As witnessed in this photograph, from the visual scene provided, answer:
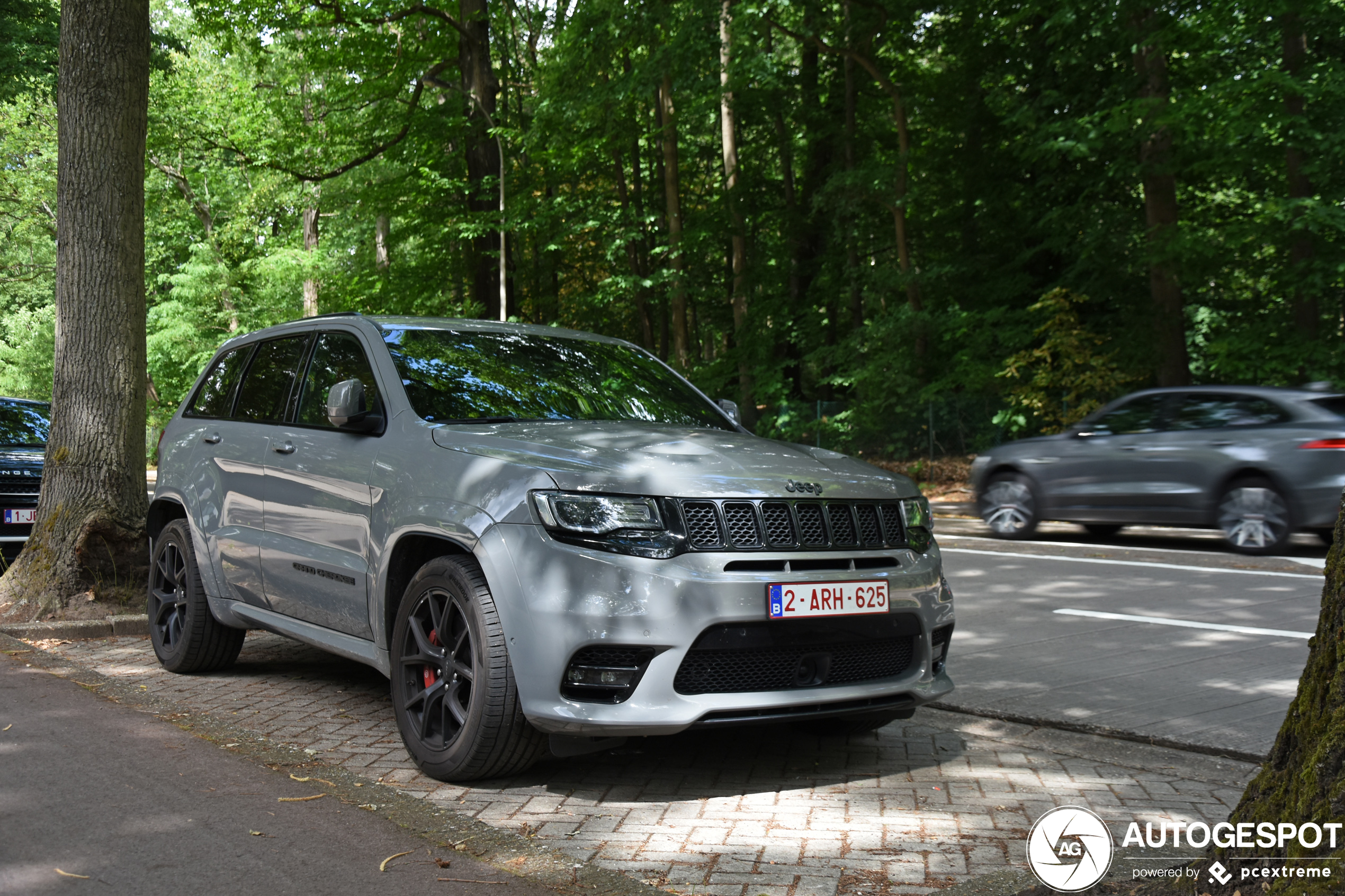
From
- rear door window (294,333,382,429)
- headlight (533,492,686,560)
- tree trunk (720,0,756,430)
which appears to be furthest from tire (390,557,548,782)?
tree trunk (720,0,756,430)

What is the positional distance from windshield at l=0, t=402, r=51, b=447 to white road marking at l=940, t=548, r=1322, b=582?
8.77m

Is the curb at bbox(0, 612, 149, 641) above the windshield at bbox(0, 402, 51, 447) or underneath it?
underneath

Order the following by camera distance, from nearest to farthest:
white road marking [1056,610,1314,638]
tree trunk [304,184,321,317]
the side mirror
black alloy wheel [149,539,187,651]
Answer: the side mirror
black alloy wheel [149,539,187,651]
white road marking [1056,610,1314,638]
tree trunk [304,184,321,317]

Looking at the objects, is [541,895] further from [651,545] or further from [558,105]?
[558,105]

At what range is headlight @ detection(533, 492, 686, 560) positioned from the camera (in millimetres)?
4293

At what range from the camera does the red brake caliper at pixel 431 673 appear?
4.76m

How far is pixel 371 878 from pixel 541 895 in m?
0.53

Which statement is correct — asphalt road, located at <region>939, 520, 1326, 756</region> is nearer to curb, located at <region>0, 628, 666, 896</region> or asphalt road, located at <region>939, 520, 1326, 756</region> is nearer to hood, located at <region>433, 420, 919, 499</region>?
hood, located at <region>433, 420, 919, 499</region>

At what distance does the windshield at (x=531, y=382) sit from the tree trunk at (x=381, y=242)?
86.9ft

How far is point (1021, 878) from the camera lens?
3.58m

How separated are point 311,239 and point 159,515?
37069 millimetres

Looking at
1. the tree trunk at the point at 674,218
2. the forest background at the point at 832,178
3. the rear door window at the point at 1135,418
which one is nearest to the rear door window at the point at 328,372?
the rear door window at the point at 1135,418

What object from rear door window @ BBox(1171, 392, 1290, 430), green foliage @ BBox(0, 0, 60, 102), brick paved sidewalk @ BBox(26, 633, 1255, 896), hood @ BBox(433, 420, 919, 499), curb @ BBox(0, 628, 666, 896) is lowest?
brick paved sidewalk @ BBox(26, 633, 1255, 896)

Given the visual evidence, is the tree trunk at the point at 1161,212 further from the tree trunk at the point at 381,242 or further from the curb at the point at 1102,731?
the tree trunk at the point at 381,242
